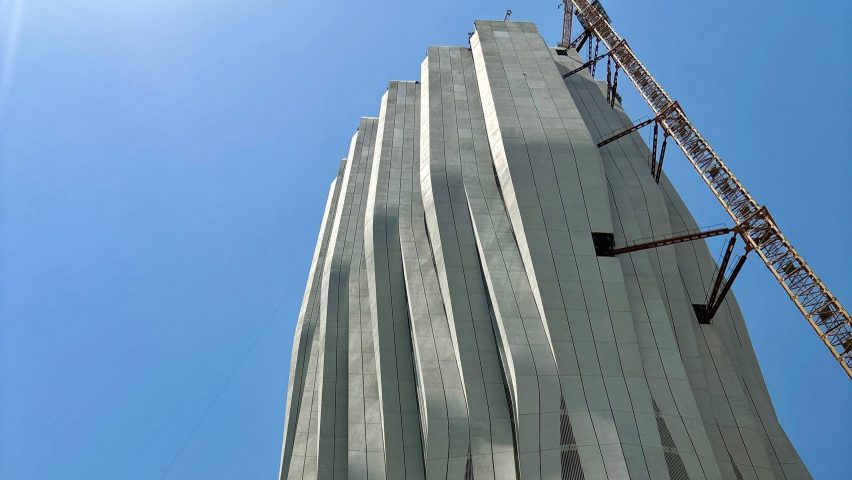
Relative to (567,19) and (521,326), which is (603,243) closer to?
(521,326)

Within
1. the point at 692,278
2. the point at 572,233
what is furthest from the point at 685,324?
the point at 572,233

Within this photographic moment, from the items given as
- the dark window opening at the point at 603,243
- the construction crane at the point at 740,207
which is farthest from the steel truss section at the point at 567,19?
the dark window opening at the point at 603,243

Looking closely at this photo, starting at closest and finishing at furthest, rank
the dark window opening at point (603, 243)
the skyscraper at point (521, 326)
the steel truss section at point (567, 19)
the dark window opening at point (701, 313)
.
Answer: the skyscraper at point (521, 326)
the dark window opening at point (603, 243)
the dark window opening at point (701, 313)
the steel truss section at point (567, 19)

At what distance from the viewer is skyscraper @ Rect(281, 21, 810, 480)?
5000 cm

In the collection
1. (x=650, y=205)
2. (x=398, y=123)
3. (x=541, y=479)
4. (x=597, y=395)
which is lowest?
(x=541, y=479)

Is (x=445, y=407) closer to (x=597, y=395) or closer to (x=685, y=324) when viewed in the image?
(x=597, y=395)

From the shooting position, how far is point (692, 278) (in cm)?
6238

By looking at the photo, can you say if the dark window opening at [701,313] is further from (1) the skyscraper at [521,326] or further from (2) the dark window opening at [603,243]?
(2) the dark window opening at [603,243]

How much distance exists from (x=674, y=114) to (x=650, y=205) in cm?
1682

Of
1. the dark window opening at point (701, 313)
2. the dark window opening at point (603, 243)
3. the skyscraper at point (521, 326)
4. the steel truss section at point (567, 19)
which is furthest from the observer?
the steel truss section at point (567, 19)

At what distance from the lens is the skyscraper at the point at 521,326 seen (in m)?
50.0

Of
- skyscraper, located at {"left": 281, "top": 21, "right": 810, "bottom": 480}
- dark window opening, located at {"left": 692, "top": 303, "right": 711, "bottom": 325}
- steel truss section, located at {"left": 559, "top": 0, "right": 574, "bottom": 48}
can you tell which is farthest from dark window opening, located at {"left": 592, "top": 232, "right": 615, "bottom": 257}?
steel truss section, located at {"left": 559, "top": 0, "right": 574, "bottom": 48}

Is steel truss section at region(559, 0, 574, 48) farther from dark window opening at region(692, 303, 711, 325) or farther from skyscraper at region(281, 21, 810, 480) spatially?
dark window opening at region(692, 303, 711, 325)

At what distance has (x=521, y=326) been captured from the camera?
53.1 metres
